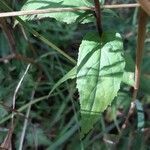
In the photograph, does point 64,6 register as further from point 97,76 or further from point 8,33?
point 8,33

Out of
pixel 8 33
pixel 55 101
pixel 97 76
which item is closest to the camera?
pixel 97 76

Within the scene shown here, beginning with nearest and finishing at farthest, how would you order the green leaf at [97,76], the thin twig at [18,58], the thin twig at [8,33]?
1. the green leaf at [97,76]
2. the thin twig at [8,33]
3. the thin twig at [18,58]

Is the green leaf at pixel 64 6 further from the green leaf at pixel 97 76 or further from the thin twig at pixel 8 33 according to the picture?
the thin twig at pixel 8 33

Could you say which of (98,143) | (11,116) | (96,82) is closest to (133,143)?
(98,143)

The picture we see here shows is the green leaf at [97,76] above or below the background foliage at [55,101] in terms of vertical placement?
above

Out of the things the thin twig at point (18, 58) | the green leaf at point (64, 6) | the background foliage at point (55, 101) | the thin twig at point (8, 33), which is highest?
the green leaf at point (64, 6)

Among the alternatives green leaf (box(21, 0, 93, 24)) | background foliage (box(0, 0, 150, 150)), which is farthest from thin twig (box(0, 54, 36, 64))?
green leaf (box(21, 0, 93, 24))

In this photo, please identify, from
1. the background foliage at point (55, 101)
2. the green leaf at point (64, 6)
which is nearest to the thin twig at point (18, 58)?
the background foliage at point (55, 101)

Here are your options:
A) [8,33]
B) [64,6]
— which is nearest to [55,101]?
[8,33]

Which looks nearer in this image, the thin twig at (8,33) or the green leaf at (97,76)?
the green leaf at (97,76)
